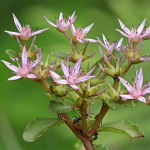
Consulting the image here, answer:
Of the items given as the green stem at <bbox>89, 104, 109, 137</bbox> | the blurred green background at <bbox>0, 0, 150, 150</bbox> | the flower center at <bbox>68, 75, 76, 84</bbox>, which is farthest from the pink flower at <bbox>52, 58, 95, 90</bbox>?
the blurred green background at <bbox>0, 0, 150, 150</bbox>

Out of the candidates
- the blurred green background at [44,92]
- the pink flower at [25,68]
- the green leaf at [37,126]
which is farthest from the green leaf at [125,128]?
the blurred green background at [44,92]

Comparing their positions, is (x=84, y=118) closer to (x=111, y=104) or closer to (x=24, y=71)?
(x=111, y=104)

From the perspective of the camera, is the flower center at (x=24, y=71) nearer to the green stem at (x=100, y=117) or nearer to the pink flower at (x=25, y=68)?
the pink flower at (x=25, y=68)

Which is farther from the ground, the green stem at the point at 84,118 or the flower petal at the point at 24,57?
the flower petal at the point at 24,57

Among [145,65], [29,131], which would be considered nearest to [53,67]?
[29,131]

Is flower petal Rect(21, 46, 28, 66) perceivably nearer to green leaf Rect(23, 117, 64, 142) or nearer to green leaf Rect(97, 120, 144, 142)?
green leaf Rect(23, 117, 64, 142)
